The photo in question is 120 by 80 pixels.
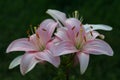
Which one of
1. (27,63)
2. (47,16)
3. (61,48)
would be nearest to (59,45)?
(61,48)

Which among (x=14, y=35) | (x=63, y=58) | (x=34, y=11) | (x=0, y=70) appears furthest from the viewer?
(x=34, y=11)

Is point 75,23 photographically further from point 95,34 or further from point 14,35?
point 14,35

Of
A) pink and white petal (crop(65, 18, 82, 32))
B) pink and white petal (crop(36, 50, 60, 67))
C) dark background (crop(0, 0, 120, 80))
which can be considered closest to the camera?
pink and white petal (crop(36, 50, 60, 67))

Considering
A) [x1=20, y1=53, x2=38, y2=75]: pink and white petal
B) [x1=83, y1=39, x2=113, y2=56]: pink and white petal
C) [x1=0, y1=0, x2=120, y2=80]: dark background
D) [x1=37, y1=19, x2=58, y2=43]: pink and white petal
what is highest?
[x1=37, y1=19, x2=58, y2=43]: pink and white petal

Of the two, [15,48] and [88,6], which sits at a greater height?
[15,48]

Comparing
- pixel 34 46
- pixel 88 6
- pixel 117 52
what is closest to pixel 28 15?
pixel 88 6

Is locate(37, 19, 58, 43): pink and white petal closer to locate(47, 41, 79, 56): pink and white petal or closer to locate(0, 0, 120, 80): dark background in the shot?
locate(47, 41, 79, 56): pink and white petal

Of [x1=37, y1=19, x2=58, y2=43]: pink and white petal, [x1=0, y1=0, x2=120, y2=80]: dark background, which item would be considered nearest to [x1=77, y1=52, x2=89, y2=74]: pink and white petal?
[x1=37, y1=19, x2=58, y2=43]: pink and white petal

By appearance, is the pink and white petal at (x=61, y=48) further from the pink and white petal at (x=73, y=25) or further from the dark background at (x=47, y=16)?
the dark background at (x=47, y=16)
